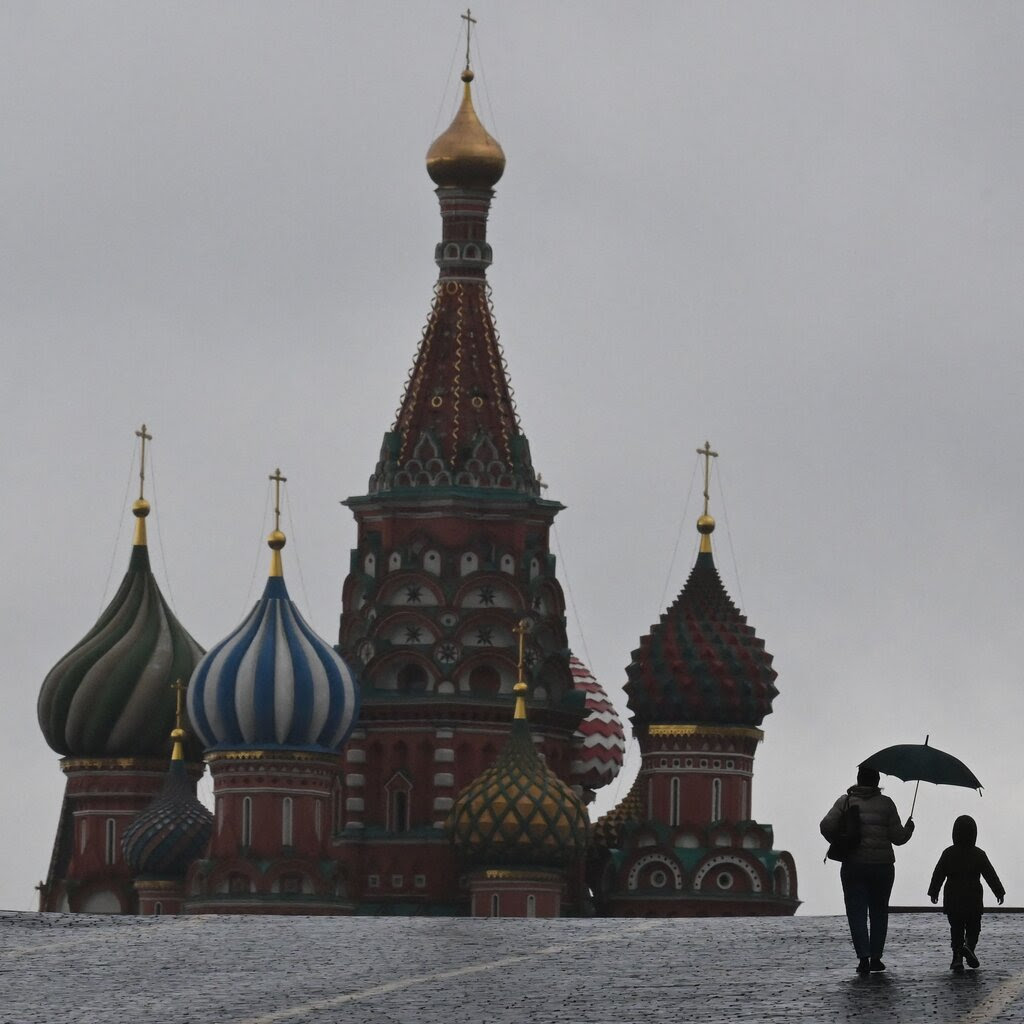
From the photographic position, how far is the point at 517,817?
87.0m

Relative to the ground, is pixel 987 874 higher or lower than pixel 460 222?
lower

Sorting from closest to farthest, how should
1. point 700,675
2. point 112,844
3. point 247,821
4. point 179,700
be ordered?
1. point 247,821
2. point 700,675
3. point 179,700
4. point 112,844

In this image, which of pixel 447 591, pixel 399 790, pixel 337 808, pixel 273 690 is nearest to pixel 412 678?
pixel 447 591

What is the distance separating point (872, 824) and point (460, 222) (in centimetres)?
6359

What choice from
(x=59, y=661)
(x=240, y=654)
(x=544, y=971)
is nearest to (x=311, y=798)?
(x=240, y=654)

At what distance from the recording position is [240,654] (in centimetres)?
8850

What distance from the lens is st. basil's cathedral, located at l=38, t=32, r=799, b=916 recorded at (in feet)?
288

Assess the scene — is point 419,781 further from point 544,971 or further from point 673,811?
point 544,971

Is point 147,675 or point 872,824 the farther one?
point 147,675

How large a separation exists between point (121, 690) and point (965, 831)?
6455cm

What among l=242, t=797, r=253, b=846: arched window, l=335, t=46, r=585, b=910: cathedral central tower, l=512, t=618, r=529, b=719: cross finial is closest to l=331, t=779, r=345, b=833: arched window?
l=335, t=46, r=585, b=910: cathedral central tower

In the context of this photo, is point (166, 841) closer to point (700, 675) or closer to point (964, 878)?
point (700, 675)

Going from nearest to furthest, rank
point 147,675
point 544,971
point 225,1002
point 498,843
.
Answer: point 225,1002 → point 544,971 → point 498,843 → point 147,675

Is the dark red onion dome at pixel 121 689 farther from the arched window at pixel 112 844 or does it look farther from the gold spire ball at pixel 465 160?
the gold spire ball at pixel 465 160
